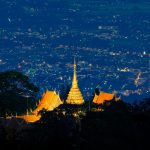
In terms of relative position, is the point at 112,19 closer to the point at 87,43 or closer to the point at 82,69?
the point at 87,43

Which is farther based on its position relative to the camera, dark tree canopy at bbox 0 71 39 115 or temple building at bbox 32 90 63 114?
temple building at bbox 32 90 63 114

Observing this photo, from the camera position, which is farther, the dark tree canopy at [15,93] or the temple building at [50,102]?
the temple building at [50,102]

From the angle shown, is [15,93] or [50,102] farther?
[15,93]

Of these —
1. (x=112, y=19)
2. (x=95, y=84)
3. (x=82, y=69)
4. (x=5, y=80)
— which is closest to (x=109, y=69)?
(x=82, y=69)

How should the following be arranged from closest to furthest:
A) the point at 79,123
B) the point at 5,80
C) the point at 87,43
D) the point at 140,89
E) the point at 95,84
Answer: the point at 79,123, the point at 5,80, the point at 140,89, the point at 95,84, the point at 87,43

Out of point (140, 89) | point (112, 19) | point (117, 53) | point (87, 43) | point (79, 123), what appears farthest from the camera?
point (112, 19)

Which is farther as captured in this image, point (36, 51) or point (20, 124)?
point (36, 51)

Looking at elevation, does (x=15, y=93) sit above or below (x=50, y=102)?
above

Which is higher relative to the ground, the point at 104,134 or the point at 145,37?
the point at 145,37
